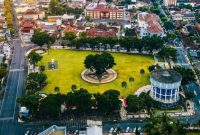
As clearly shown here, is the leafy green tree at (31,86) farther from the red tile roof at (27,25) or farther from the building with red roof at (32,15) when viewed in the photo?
the building with red roof at (32,15)

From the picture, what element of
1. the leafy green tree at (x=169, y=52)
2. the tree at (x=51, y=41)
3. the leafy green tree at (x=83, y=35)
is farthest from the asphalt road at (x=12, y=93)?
the leafy green tree at (x=169, y=52)

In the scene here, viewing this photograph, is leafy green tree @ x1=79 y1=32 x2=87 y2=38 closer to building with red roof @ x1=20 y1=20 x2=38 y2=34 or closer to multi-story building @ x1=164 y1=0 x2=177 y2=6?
building with red roof @ x1=20 y1=20 x2=38 y2=34

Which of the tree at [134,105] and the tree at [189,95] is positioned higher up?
the tree at [134,105]

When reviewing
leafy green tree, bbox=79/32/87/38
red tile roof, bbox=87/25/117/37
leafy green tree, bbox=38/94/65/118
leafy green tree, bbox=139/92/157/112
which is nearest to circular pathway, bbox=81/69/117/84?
leafy green tree, bbox=139/92/157/112

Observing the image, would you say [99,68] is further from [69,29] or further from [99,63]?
[69,29]

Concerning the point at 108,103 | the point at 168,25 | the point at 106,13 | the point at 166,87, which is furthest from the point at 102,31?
the point at 108,103

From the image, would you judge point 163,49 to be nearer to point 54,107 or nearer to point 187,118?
point 187,118
